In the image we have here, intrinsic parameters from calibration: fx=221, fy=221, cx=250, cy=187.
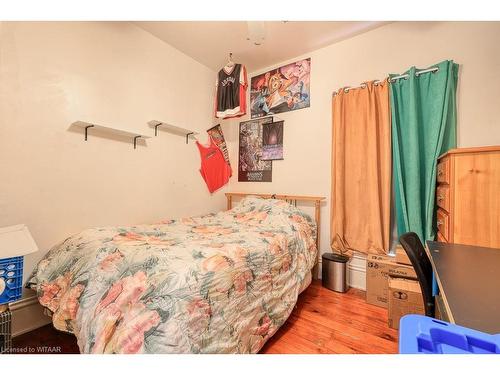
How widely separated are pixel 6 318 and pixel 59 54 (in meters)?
1.87

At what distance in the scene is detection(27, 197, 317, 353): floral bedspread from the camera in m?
0.95

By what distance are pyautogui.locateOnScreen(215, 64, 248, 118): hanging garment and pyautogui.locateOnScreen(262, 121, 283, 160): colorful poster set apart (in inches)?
19.1

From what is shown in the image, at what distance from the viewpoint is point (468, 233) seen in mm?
1443

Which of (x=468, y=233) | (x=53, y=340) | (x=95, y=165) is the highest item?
(x=95, y=165)

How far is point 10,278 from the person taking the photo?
1.14 m

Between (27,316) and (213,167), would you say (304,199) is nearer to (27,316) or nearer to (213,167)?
(213,167)

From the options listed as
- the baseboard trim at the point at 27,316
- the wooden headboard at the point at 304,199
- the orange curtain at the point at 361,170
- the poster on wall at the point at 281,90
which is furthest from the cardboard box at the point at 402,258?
the baseboard trim at the point at 27,316

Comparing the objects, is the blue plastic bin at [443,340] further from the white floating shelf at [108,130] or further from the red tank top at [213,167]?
the red tank top at [213,167]

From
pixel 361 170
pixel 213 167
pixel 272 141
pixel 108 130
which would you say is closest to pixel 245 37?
pixel 272 141

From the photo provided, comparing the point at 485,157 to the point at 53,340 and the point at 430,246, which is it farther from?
the point at 53,340

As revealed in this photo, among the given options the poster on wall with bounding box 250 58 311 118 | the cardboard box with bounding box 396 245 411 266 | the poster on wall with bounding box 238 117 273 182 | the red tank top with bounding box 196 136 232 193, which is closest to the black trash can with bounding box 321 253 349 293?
the cardboard box with bounding box 396 245 411 266

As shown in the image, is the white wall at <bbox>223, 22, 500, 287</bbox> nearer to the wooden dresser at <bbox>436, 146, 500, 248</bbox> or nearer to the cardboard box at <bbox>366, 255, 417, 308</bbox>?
the cardboard box at <bbox>366, 255, 417, 308</bbox>

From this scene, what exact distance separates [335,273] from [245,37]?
2.70 meters
